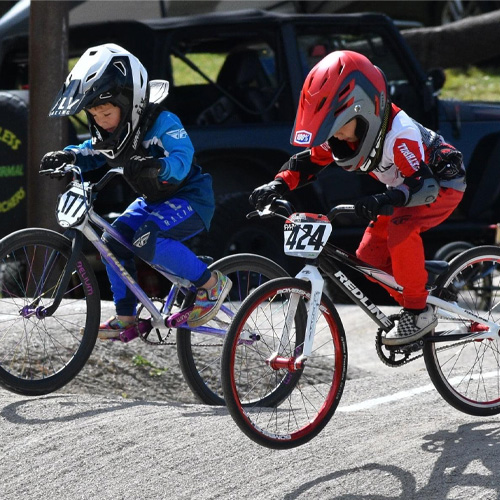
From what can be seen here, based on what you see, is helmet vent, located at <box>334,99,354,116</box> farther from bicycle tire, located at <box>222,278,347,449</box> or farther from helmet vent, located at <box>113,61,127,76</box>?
helmet vent, located at <box>113,61,127,76</box>

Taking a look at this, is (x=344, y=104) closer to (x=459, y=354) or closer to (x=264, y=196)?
(x=264, y=196)

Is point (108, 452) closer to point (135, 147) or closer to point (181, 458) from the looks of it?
point (181, 458)

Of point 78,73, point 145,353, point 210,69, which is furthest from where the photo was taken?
point 210,69

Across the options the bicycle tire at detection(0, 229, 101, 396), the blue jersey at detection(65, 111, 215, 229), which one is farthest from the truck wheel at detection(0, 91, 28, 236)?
the blue jersey at detection(65, 111, 215, 229)

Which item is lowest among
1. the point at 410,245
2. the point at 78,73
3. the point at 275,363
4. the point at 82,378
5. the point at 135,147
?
the point at 82,378

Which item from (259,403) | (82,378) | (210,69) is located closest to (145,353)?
(82,378)

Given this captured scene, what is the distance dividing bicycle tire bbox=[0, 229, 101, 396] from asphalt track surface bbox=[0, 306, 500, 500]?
0.39 feet

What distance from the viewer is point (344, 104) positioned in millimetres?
4645

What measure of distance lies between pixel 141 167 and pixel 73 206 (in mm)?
500

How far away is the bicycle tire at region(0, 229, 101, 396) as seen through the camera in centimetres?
512

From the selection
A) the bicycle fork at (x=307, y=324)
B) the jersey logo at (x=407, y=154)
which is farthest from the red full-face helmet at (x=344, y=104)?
the bicycle fork at (x=307, y=324)

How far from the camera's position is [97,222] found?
17.2ft

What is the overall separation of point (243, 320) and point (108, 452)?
0.80 meters

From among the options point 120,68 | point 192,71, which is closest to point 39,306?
point 120,68
